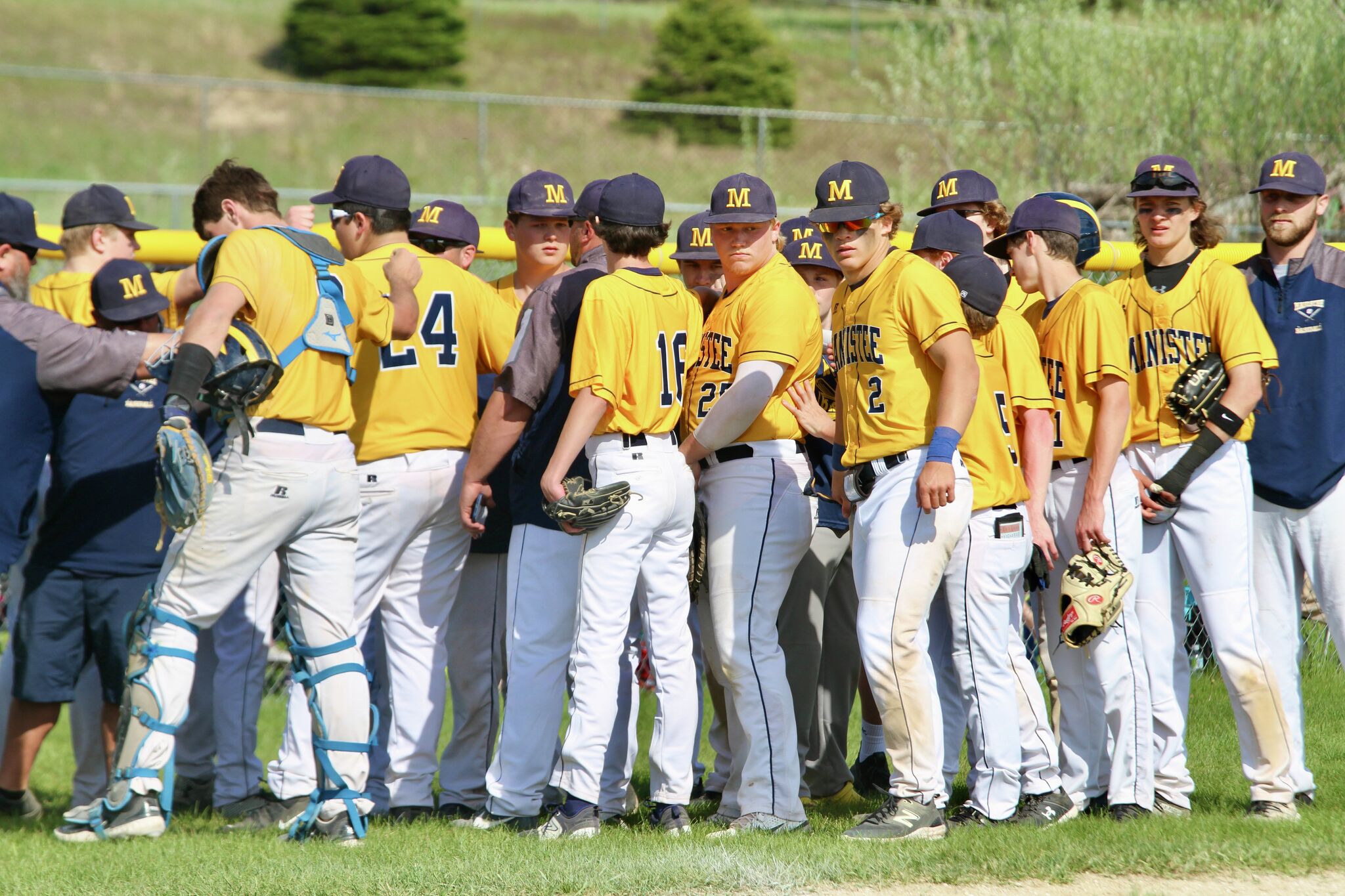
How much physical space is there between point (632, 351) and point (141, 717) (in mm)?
2060

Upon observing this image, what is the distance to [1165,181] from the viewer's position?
4.87 m

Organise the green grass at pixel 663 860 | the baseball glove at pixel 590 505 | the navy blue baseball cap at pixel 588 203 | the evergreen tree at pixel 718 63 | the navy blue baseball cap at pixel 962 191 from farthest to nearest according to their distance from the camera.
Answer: the evergreen tree at pixel 718 63, the navy blue baseball cap at pixel 962 191, the navy blue baseball cap at pixel 588 203, the baseball glove at pixel 590 505, the green grass at pixel 663 860

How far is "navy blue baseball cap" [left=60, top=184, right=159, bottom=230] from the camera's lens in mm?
5949

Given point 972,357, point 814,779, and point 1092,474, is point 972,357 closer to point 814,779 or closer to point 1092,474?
point 1092,474

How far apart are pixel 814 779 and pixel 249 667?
2364 mm

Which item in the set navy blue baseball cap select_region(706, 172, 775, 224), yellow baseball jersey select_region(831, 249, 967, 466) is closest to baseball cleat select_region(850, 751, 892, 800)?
yellow baseball jersey select_region(831, 249, 967, 466)

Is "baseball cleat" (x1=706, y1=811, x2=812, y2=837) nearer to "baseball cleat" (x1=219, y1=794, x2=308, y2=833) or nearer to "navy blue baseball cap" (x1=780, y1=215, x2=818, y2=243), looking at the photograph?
"baseball cleat" (x1=219, y1=794, x2=308, y2=833)

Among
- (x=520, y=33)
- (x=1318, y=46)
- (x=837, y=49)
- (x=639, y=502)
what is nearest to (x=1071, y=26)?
(x=1318, y=46)

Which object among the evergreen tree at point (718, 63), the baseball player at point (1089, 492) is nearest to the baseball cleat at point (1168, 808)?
the baseball player at point (1089, 492)

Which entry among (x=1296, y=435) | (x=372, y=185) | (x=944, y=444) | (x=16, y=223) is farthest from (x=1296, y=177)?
(x=16, y=223)

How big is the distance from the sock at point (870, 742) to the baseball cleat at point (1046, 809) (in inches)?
41.0

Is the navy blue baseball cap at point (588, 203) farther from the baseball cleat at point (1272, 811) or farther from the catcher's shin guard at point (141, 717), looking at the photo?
the baseball cleat at point (1272, 811)

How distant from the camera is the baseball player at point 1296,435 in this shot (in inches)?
192

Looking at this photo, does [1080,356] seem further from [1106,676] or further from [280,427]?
[280,427]
